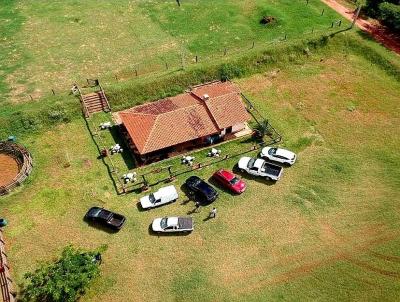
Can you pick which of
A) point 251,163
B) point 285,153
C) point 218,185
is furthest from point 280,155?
point 218,185

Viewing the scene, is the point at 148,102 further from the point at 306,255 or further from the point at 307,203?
the point at 306,255

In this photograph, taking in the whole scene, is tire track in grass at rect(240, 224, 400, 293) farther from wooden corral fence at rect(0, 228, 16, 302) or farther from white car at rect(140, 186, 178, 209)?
wooden corral fence at rect(0, 228, 16, 302)

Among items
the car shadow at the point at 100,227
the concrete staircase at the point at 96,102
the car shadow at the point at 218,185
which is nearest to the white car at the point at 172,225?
the car shadow at the point at 100,227

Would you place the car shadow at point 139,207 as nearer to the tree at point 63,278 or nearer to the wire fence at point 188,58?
the tree at point 63,278

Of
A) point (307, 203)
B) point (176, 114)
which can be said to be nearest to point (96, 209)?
point (176, 114)

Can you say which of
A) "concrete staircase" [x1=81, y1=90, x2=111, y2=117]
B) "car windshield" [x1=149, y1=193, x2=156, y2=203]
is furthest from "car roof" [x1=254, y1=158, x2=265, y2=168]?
"concrete staircase" [x1=81, y1=90, x2=111, y2=117]
